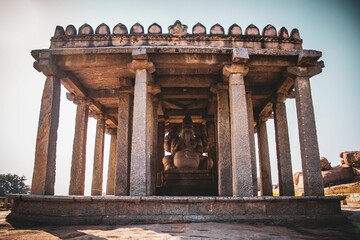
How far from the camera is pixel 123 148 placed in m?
10.6

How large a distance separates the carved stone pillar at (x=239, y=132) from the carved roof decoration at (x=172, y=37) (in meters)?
0.87

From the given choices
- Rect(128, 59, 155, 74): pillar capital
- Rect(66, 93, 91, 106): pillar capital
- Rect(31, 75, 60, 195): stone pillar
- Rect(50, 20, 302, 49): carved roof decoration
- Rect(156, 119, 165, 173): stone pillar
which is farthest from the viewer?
Rect(156, 119, 165, 173): stone pillar

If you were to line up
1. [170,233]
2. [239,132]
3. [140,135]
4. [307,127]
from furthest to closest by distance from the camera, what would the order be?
[307,127]
[239,132]
[140,135]
[170,233]

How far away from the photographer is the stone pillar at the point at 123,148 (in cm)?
1037

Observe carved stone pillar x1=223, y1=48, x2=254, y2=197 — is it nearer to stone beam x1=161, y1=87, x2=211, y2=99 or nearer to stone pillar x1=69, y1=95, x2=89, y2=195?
stone beam x1=161, y1=87, x2=211, y2=99

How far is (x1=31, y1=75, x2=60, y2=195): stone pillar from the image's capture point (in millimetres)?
8445

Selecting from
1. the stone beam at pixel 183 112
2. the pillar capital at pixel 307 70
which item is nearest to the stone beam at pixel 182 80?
the pillar capital at pixel 307 70

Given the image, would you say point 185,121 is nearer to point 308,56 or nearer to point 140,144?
point 140,144

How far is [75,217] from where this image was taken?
22.6 feet

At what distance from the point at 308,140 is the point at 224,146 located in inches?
114

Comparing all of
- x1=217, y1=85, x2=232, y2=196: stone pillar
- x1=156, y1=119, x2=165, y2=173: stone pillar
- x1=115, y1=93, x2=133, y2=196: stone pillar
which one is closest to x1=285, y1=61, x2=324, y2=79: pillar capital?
x1=217, y1=85, x2=232, y2=196: stone pillar

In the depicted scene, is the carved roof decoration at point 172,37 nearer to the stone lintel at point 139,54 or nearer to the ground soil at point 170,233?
the stone lintel at point 139,54

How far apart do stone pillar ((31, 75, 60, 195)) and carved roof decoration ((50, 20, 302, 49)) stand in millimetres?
1716

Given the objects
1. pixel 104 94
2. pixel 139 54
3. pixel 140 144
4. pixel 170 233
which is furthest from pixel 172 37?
pixel 170 233
